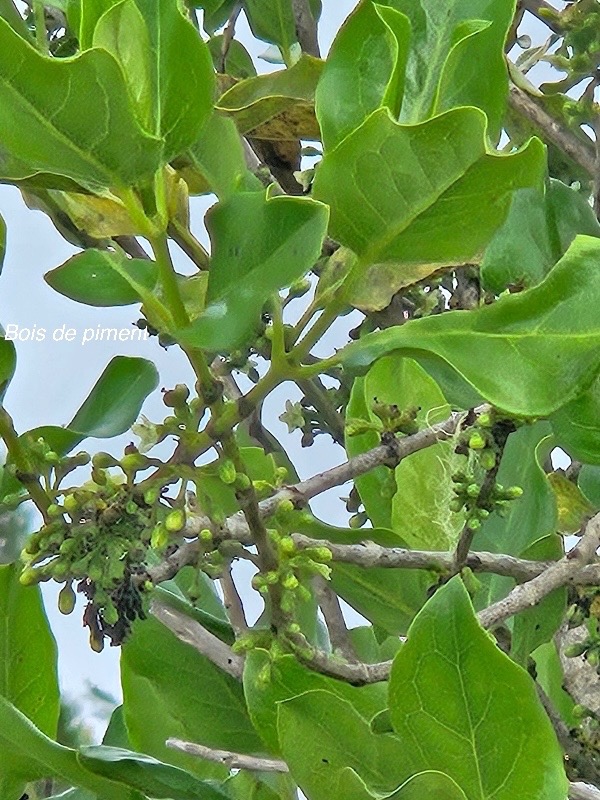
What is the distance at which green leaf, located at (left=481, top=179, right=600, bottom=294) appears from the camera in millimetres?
414

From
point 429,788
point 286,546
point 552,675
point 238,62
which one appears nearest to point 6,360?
point 286,546

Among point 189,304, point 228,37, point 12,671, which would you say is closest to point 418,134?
point 189,304

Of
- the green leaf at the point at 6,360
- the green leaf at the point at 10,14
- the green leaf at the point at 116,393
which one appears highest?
the green leaf at the point at 10,14

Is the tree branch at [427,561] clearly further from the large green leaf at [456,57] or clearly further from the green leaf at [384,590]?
the large green leaf at [456,57]

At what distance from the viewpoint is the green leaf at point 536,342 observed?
0.36 meters

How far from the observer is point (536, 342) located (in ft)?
1.20

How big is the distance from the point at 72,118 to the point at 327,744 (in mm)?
245

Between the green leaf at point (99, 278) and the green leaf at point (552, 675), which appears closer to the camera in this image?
the green leaf at point (99, 278)

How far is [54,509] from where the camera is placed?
0.43 m

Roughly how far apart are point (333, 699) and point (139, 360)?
194 mm

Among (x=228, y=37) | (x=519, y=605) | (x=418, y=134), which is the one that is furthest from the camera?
(x=228, y=37)

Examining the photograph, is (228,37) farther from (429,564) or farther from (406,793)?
(406,793)

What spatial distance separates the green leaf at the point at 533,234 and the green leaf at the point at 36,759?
239 mm

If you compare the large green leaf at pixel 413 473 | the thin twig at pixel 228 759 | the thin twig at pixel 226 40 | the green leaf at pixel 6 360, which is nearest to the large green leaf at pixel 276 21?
the thin twig at pixel 226 40
